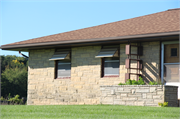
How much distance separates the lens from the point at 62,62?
1519 cm

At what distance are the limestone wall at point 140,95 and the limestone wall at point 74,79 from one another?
1723mm

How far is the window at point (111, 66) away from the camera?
1349 cm

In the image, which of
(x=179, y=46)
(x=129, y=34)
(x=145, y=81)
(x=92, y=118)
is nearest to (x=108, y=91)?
(x=145, y=81)

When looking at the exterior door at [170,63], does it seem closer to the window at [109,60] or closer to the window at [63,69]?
the window at [109,60]

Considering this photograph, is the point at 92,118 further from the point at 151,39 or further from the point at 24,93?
the point at 24,93

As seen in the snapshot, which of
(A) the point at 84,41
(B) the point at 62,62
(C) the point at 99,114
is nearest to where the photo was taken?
(C) the point at 99,114

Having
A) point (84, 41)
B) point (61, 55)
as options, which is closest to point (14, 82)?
point (61, 55)

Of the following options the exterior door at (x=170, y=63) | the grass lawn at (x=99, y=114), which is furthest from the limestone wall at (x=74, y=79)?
the grass lawn at (x=99, y=114)

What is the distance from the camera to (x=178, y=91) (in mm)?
11773

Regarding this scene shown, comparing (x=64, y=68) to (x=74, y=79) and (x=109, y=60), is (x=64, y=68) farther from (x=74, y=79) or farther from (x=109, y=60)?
(x=109, y=60)

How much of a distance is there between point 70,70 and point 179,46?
19.0ft

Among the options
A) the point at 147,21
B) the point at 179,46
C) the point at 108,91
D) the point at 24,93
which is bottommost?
the point at 24,93

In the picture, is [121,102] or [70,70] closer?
[121,102]

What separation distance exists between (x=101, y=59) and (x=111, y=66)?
0.62 metres
